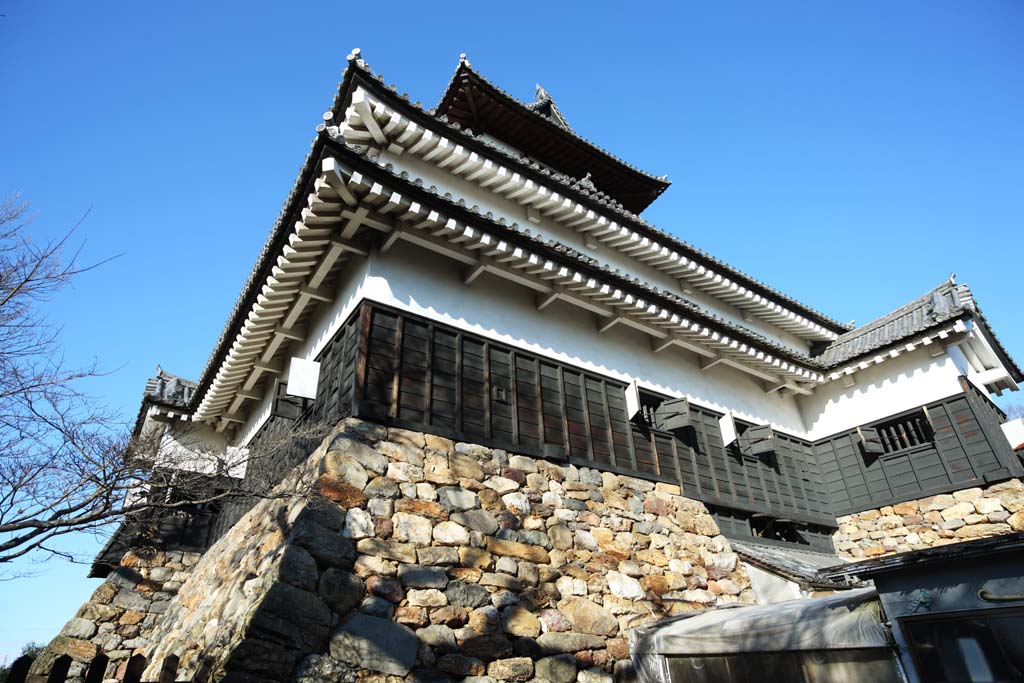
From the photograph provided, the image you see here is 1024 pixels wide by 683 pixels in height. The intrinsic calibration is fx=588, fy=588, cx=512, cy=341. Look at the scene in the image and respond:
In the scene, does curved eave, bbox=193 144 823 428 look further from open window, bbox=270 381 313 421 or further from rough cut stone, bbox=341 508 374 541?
rough cut stone, bbox=341 508 374 541

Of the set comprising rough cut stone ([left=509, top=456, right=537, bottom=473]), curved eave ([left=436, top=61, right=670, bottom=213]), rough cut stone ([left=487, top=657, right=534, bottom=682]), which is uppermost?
curved eave ([left=436, top=61, right=670, bottom=213])

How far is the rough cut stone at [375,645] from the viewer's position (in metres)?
4.80

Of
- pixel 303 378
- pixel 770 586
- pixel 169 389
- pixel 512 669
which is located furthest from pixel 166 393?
pixel 770 586

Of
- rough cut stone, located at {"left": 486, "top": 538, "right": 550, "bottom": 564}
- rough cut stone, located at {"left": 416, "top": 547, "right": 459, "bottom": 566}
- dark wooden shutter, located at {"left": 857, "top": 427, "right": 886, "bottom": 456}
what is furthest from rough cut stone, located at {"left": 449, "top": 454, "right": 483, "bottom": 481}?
dark wooden shutter, located at {"left": 857, "top": 427, "right": 886, "bottom": 456}

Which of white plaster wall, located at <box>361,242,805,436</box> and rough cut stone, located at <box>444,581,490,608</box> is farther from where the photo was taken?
white plaster wall, located at <box>361,242,805,436</box>

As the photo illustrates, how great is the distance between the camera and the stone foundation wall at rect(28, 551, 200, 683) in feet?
27.2

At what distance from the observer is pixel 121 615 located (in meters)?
8.98

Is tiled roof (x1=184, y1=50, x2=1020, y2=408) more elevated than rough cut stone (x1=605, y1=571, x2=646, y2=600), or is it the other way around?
tiled roof (x1=184, y1=50, x2=1020, y2=408)

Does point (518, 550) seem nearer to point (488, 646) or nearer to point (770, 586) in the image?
point (488, 646)

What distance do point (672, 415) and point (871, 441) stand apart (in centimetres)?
476

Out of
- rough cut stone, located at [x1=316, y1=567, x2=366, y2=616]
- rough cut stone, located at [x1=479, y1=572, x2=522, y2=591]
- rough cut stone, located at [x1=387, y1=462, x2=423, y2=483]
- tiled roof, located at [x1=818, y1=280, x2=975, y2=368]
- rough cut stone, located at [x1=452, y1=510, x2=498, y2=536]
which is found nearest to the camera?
rough cut stone, located at [x1=316, y1=567, x2=366, y2=616]

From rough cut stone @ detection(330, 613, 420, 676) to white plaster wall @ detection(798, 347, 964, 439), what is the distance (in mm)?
10043

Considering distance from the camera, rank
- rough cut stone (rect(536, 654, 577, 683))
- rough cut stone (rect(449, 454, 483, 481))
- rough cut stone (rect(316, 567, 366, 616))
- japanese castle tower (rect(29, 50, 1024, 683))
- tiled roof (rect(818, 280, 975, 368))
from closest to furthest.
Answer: rough cut stone (rect(316, 567, 366, 616)), japanese castle tower (rect(29, 50, 1024, 683)), rough cut stone (rect(536, 654, 577, 683)), rough cut stone (rect(449, 454, 483, 481)), tiled roof (rect(818, 280, 975, 368))

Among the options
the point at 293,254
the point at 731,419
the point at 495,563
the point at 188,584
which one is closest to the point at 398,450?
the point at 495,563
